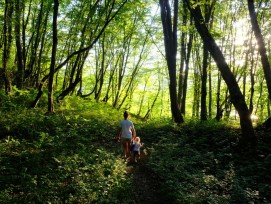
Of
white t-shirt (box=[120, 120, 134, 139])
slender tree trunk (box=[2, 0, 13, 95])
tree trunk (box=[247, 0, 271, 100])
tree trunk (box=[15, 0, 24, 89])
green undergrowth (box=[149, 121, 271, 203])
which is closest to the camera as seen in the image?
green undergrowth (box=[149, 121, 271, 203])

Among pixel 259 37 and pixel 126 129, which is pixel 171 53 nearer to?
pixel 259 37

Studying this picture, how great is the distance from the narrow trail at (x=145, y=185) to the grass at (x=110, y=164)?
4 cm

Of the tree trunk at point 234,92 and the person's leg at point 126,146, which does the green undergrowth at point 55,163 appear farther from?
the tree trunk at point 234,92

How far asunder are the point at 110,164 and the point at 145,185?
132cm

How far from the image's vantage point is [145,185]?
9.10 metres

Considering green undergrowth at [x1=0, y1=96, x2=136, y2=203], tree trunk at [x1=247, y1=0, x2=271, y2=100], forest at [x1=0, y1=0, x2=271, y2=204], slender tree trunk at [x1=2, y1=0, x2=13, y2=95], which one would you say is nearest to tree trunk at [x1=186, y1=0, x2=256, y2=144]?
forest at [x1=0, y1=0, x2=271, y2=204]

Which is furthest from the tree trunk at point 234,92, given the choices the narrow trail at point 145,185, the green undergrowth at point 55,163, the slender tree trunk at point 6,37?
the slender tree trunk at point 6,37

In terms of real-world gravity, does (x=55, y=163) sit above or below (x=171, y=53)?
below

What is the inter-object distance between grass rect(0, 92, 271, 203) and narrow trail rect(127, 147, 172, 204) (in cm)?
4

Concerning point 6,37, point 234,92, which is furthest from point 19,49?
point 234,92

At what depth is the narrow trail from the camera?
8.10m

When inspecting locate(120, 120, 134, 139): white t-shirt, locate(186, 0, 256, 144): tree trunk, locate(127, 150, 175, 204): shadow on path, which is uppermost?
locate(186, 0, 256, 144): tree trunk

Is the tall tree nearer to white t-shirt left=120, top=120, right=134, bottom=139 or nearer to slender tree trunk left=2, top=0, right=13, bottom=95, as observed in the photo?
white t-shirt left=120, top=120, right=134, bottom=139

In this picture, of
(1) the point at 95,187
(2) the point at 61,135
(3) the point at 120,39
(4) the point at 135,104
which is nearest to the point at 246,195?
(1) the point at 95,187
